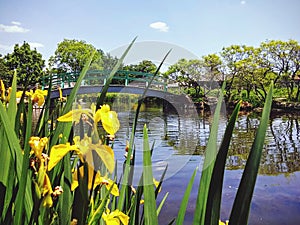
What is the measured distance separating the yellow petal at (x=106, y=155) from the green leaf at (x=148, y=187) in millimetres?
33

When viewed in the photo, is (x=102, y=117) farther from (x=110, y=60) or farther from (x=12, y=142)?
(x=110, y=60)

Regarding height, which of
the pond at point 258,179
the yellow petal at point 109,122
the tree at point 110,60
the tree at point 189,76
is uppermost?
the tree at point 189,76

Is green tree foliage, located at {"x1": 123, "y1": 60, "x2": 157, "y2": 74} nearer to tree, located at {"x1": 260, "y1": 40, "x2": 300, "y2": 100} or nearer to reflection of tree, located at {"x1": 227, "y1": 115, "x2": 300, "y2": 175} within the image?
reflection of tree, located at {"x1": 227, "y1": 115, "x2": 300, "y2": 175}

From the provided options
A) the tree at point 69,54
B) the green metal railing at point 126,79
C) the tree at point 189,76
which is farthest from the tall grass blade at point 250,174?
the tree at point 69,54

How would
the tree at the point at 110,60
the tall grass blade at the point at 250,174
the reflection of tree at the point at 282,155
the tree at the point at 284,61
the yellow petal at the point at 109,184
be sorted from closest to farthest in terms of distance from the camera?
the tall grass blade at the point at 250,174, the yellow petal at the point at 109,184, the tree at the point at 110,60, the reflection of tree at the point at 282,155, the tree at the point at 284,61

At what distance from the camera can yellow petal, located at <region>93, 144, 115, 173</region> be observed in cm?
22

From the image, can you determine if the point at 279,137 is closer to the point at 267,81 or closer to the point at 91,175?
the point at 91,175

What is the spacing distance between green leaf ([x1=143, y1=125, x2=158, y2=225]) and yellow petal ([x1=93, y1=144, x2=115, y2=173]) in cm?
3

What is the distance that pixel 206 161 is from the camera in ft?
0.84

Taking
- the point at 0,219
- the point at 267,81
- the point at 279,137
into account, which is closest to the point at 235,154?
the point at 279,137

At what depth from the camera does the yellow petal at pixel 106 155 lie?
0.71 feet

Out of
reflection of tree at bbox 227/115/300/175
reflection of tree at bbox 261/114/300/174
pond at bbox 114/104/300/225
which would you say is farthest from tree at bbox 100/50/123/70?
reflection of tree at bbox 261/114/300/174

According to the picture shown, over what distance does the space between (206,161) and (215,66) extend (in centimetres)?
1553

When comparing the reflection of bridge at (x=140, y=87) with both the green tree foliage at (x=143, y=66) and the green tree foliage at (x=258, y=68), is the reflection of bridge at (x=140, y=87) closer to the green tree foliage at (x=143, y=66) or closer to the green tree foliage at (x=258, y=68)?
the green tree foliage at (x=143, y=66)
